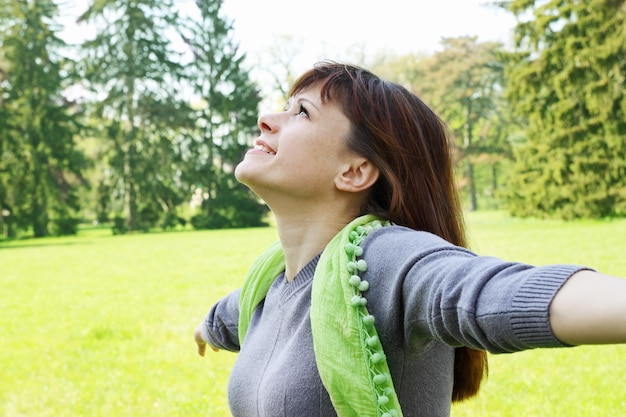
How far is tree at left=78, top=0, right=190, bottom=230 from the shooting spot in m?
26.3

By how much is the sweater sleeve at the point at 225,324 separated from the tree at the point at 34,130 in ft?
78.8

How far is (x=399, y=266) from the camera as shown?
1186mm

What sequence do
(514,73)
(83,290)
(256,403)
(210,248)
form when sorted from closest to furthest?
(256,403) → (83,290) → (210,248) → (514,73)

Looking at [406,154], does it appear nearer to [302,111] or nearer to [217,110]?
[302,111]

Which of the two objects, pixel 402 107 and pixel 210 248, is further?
pixel 210 248

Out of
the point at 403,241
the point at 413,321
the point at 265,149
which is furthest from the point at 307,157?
the point at 413,321

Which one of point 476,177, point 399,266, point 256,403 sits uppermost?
point 399,266

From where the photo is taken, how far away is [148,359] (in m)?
4.93

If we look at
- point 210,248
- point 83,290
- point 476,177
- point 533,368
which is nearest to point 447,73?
point 476,177

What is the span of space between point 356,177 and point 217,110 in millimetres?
27929

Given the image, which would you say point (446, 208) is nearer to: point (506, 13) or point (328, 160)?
point (328, 160)

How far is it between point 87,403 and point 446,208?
332 centimetres

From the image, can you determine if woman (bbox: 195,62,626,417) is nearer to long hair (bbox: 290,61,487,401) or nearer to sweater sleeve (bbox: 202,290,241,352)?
long hair (bbox: 290,61,487,401)

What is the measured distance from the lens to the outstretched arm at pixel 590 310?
0.85 metres
